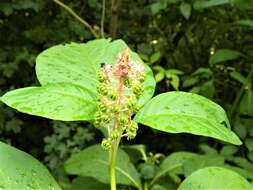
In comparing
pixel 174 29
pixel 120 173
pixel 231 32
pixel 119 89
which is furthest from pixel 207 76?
pixel 119 89

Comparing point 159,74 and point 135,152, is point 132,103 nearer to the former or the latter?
point 135,152

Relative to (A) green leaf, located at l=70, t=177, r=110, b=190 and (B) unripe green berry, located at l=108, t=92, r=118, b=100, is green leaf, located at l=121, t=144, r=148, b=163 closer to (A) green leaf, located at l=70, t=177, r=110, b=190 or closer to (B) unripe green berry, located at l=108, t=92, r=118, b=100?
(A) green leaf, located at l=70, t=177, r=110, b=190

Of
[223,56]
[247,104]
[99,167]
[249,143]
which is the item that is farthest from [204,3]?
[99,167]

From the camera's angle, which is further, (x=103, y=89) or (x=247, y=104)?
(x=247, y=104)

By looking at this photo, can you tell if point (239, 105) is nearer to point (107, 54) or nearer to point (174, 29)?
point (174, 29)

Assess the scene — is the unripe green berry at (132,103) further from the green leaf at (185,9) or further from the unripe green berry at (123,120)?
the green leaf at (185,9)

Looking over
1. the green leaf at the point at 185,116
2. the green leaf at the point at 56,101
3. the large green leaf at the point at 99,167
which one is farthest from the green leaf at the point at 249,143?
the green leaf at the point at 56,101
